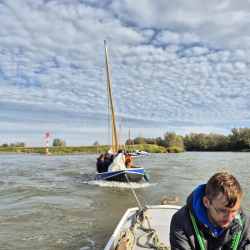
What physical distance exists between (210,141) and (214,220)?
Result: 3763 inches

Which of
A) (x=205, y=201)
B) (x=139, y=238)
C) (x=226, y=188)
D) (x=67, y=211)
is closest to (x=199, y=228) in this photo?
(x=205, y=201)

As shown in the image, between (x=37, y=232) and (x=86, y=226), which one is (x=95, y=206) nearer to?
(x=86, y=226)

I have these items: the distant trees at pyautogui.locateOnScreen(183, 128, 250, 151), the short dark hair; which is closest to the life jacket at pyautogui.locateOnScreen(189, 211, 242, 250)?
the short dark hair

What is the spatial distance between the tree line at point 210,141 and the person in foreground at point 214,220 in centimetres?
7308

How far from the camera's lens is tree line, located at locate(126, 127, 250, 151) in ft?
270

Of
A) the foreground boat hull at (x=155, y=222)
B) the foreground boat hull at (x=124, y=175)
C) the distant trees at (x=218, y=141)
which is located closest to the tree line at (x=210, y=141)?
the distant trees at (x=218, y=141)

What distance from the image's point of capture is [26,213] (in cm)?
845

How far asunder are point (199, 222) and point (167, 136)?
84.2 m

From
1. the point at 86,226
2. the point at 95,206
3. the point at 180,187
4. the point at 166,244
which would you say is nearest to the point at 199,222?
the point at 166,244

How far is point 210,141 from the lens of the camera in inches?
3605

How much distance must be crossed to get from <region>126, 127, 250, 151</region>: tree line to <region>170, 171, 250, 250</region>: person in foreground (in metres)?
73.1

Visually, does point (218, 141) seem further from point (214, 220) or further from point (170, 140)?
point (214, 220)

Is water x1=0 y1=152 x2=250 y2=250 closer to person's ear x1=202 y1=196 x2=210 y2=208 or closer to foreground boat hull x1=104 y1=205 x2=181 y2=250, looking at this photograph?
foreground boat hull x1=104 y1=205 x2=181 y2=250

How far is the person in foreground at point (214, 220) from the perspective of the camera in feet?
5.82
